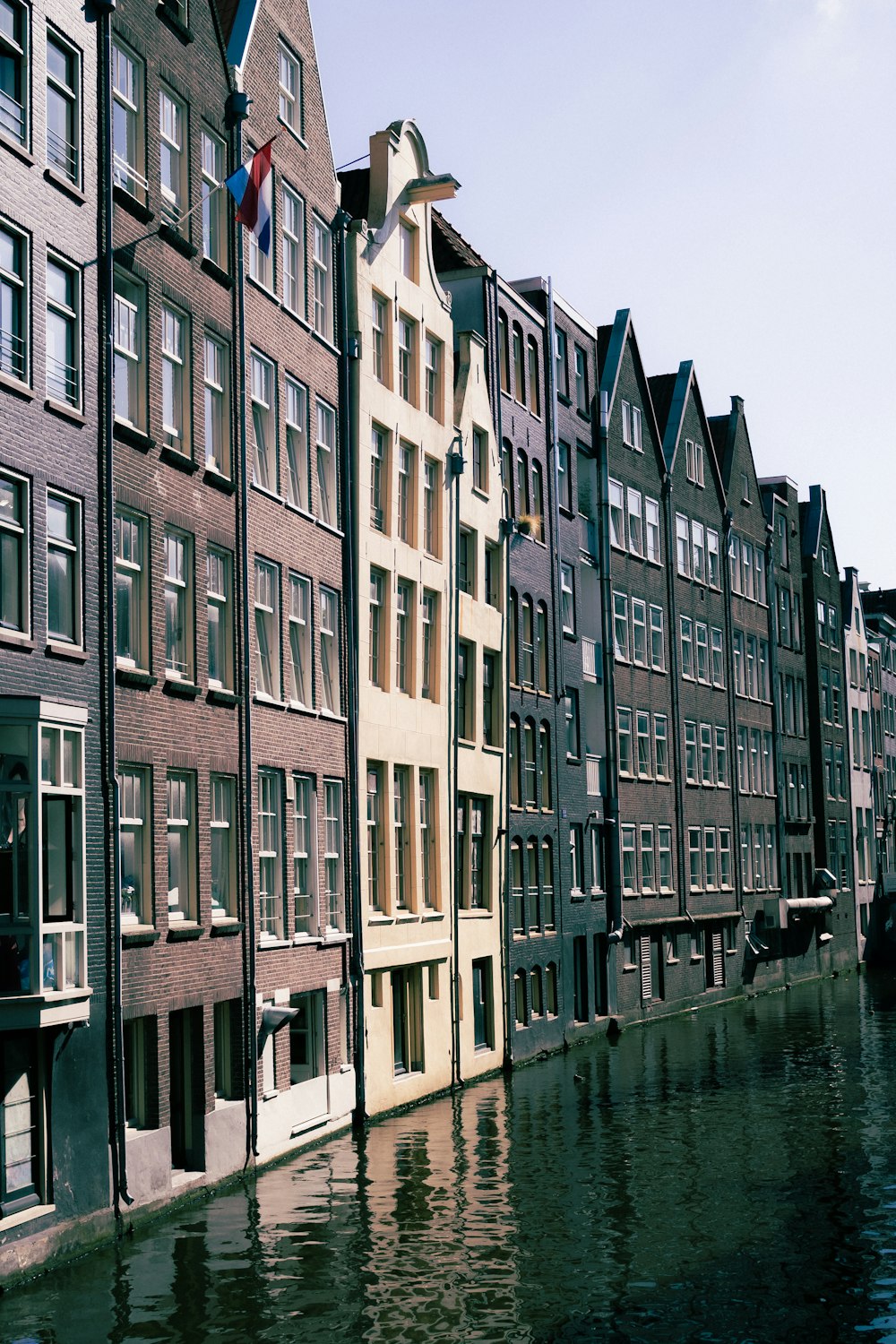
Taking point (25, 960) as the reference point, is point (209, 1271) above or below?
below

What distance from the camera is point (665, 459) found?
61312 mm

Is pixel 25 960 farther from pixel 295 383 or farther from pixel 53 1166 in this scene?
pixel 295 383

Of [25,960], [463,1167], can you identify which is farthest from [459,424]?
[25,960]

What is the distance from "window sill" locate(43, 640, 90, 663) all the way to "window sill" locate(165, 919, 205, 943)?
→ 15.5 ft

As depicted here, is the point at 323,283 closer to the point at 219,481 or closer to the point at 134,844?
the point at 219,481

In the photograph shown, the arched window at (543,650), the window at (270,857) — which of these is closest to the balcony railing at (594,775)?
the arched window at (543,650)

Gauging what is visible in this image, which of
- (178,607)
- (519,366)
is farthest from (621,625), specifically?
(178,607)

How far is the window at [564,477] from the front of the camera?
50.0 m

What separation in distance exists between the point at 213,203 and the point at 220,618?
Answer: 6.86m

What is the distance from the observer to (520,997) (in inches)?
1751

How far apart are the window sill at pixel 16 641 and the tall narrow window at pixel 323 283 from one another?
553 inches

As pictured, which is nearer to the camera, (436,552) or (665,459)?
(436,552)

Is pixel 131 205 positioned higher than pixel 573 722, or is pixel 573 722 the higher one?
pixel 131 205

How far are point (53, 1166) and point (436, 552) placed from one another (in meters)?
20.8
